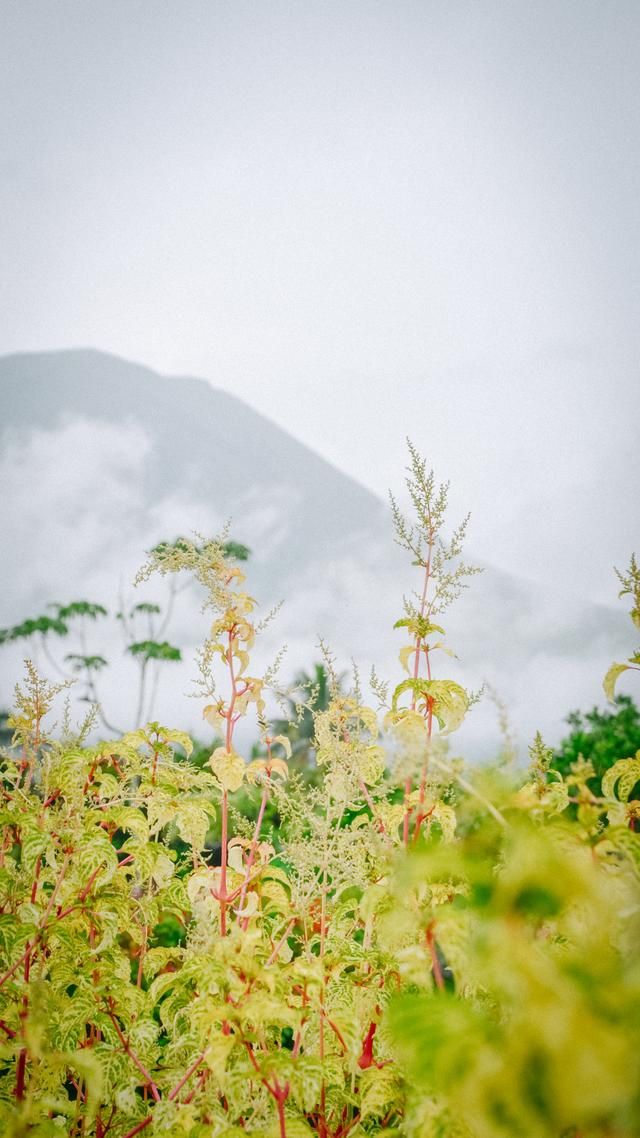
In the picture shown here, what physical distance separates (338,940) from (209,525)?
111 metres

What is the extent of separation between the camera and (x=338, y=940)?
6.11ft

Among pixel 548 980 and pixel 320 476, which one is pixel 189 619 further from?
pixel 548 980

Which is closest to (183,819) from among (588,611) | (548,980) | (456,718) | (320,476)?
(456,718)

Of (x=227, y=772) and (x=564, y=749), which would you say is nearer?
(x=227, y=772)

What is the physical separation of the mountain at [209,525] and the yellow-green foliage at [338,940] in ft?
322

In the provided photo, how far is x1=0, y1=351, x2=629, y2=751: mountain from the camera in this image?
122938mm

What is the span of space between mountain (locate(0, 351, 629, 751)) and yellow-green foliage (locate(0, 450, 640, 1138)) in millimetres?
98272

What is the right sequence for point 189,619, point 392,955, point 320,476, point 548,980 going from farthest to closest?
point 320,476 → point 189,619 → point 392,955 → point 548,980

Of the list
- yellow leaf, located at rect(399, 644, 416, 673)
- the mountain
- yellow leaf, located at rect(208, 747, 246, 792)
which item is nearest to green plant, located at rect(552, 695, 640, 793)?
yellow leaf, located at rect(399, 644, 416, 673)

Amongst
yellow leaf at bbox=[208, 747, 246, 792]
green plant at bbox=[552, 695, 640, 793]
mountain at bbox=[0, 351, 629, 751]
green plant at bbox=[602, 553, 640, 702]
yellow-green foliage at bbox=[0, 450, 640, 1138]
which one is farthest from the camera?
mountain at bbox=[0, 351, 629, 751]

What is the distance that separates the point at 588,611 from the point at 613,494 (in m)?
33.5

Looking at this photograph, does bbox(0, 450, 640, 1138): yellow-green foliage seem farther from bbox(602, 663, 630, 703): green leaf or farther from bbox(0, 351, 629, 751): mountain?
bbox(0, 351, 629, 751): mountain

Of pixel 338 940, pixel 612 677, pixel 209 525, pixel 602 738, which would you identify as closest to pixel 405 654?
pixel 612 677

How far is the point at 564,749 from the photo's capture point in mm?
9430
